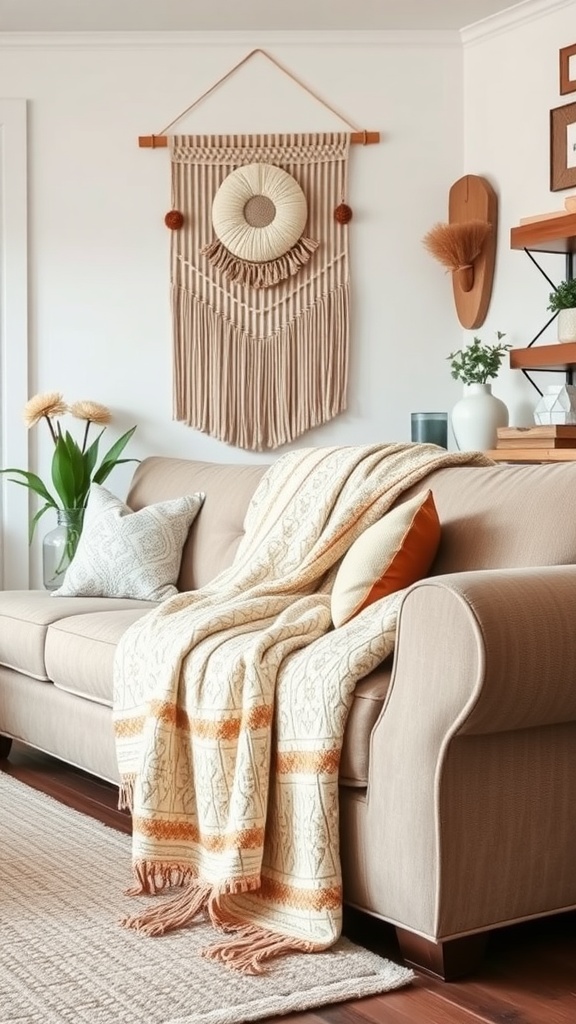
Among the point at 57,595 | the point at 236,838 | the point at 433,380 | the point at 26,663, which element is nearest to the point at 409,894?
the point at 236,838

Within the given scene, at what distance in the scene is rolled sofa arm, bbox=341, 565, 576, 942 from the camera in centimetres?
195

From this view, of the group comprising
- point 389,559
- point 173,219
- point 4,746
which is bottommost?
point 4,746

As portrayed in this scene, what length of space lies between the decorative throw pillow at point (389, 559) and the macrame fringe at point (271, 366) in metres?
2.38

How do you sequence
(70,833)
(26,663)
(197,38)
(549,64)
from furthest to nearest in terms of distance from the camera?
(197,38) < (549,64) < (26,663) < (70,833)

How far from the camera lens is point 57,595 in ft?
12.3

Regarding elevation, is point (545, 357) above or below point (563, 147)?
below

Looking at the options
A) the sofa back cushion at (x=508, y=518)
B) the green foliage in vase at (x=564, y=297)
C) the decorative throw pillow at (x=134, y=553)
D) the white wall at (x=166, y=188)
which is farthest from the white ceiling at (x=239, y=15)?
the sofa back cushion at (x=508, y=518)

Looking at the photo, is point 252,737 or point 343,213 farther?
point 343,213

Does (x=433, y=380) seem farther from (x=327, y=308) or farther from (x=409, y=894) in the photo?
(x=409, y=894)

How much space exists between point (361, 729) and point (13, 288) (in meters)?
3.21

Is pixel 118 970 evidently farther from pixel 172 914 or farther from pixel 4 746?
pixel 4 746

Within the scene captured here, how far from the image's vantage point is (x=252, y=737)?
2.23 metres

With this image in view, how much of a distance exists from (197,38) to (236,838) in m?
3.55

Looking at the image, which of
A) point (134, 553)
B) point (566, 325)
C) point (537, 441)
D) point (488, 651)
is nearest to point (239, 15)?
point (566, 325)
